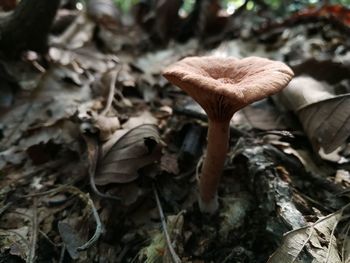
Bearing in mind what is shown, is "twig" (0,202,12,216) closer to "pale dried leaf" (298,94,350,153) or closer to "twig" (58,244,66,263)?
"twig" (58,244,66,263)

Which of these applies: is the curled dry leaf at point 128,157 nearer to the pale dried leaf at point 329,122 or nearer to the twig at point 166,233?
the twig at point 166,233

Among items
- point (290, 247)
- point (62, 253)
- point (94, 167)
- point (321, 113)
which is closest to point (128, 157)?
point (94, 167)

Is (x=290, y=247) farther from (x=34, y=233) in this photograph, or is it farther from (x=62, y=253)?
(x=34, y=233)

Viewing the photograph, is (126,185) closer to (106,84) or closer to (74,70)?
(106,84)

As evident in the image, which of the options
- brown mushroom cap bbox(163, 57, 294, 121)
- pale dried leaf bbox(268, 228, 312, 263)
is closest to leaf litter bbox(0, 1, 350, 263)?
pale dried leaf bbox(268, 228, 312, 263)

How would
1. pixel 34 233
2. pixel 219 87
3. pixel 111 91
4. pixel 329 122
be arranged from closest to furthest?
pixel 219 87
pixel 34 233
pixel 329 122
pixel 111 91

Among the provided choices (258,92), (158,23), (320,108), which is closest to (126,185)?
(258,92)
